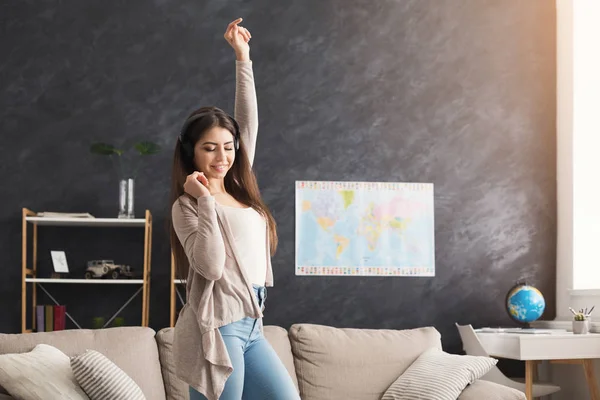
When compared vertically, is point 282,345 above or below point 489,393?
above

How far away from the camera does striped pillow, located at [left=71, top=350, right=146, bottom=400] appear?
3150 mm

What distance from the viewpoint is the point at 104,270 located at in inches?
186

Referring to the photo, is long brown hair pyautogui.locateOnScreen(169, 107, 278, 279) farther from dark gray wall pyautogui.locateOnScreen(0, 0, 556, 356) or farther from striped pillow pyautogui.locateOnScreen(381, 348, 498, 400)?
dark gray wall pyautogui.locateOnScreen(0, 0, 556, 356)

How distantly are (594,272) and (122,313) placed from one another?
114 inches

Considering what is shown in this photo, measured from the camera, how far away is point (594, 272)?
5070mm

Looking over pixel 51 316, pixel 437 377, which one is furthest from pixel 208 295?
pixel 51 316

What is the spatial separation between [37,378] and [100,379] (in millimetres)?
232

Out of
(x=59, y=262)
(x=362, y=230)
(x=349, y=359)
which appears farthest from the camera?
(x=362, y=230)

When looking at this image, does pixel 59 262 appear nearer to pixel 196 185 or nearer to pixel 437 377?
pixel 437 377

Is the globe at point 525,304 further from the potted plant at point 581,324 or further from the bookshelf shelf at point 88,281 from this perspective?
the bookshelf shelf at point 88,281

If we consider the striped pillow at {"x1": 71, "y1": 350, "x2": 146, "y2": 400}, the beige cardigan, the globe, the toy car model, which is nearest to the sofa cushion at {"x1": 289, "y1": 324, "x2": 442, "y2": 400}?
the striped pillow at {"x1": 71, "y1": 350, "x2": 146, "y2": 400}

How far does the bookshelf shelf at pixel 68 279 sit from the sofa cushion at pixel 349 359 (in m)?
1.14

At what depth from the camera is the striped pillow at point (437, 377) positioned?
3588 millimetres

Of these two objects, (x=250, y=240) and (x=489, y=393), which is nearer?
(x=250, y=240)
